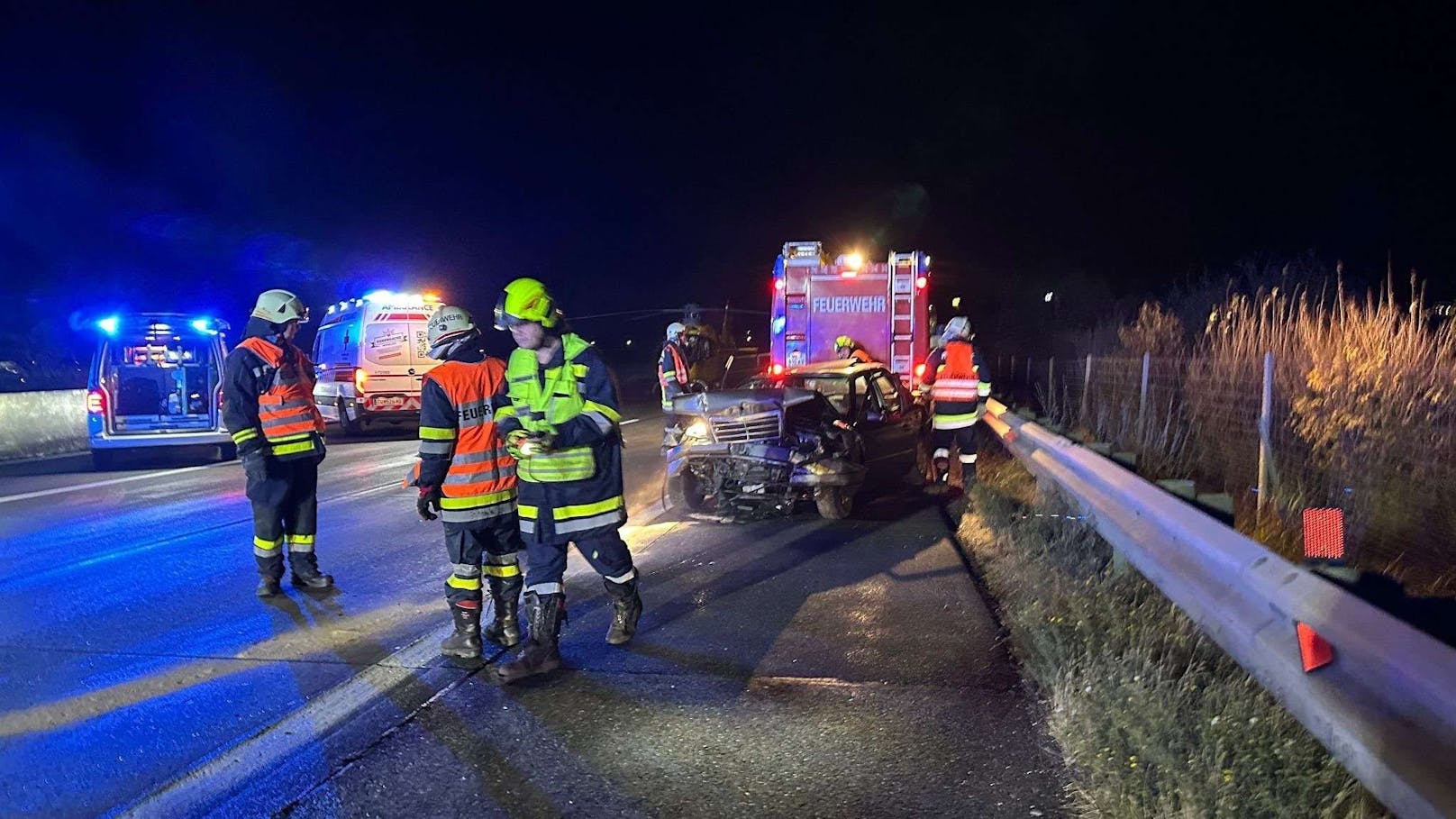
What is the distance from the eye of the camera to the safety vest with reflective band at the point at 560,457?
448 cm

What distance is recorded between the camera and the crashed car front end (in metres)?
7.93

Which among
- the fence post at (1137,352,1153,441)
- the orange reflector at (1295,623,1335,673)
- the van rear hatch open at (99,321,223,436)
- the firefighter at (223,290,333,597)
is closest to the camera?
the orange reflector at (1295,623,1335,673)

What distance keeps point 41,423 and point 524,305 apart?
1289 centimetres

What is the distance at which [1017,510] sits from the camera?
7625 mm

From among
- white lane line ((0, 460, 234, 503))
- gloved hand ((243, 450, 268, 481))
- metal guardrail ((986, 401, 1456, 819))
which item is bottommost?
white lane line ((0, 460, 234, 503))

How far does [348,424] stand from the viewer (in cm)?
1672

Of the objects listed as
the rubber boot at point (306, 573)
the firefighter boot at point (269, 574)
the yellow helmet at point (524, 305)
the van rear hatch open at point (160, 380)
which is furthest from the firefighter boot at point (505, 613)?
the van rear hatch open at point (160, 380)

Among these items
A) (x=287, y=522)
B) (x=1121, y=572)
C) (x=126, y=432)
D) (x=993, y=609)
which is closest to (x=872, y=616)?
(x=993, y=609)

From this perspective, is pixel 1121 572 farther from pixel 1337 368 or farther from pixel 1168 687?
pixel 1337 368

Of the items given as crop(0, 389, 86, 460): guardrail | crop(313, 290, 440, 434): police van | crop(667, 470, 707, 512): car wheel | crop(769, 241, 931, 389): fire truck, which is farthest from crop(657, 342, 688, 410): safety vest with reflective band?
crop(0, 389, 86, 460): guardrail

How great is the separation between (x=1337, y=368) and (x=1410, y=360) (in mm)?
428

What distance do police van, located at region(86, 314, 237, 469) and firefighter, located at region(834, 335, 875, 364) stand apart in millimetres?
7715

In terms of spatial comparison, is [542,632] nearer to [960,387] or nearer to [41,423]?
[960,387]

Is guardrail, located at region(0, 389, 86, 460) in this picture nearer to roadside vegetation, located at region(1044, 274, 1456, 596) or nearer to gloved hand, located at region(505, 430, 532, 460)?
gloved hand, located at region(505, 430, 532, 460)
